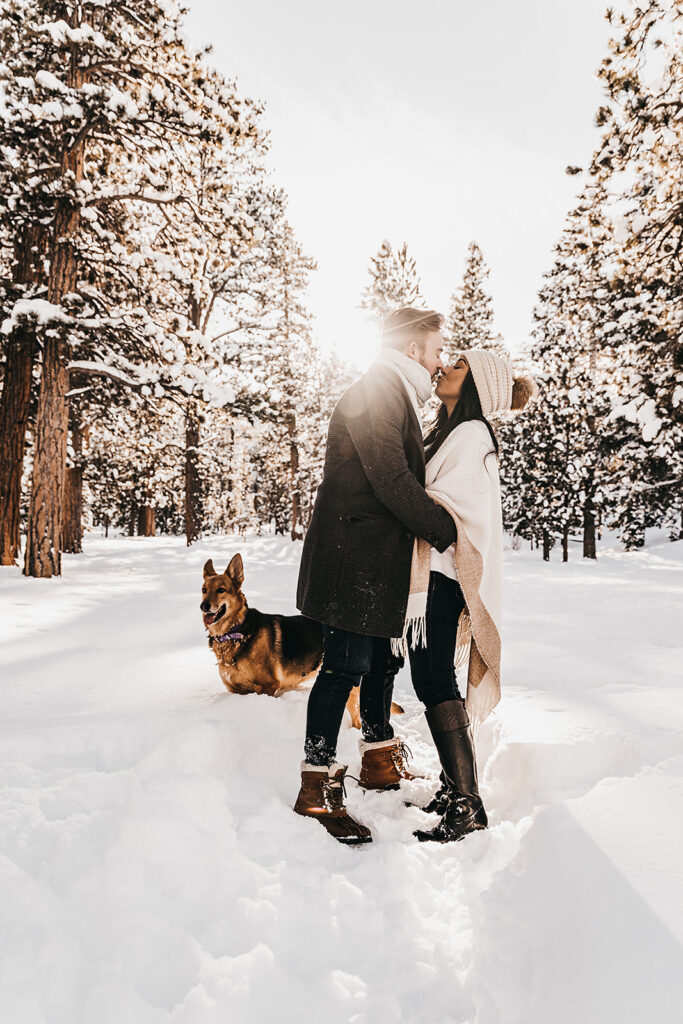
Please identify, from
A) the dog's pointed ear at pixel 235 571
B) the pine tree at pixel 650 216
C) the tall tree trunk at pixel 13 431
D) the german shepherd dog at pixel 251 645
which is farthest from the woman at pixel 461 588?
the tall tree trunk at pixel 13 431

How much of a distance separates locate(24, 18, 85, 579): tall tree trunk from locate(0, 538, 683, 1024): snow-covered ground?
264 inches

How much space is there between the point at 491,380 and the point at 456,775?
1.87 meters

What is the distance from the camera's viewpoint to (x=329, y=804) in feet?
8.55

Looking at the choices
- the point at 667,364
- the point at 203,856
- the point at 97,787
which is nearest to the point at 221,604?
the point at 97,787

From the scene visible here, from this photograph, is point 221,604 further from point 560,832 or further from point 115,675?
point 560,832

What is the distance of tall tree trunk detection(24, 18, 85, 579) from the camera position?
9828mm

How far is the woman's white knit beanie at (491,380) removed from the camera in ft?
9.29

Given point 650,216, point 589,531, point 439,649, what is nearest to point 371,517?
point 439,649

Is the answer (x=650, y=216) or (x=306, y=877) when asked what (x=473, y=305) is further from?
(x=306, y=877)

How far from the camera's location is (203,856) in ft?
6.93

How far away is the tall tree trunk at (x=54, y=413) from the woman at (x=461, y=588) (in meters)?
8.82

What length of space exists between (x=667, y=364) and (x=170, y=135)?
9560 mm

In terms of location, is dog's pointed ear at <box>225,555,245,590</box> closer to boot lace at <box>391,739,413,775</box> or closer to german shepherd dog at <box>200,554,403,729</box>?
german shepherd dog at <box>200,554,403,729</box>

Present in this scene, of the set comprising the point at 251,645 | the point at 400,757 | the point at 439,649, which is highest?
the point at 439,649
